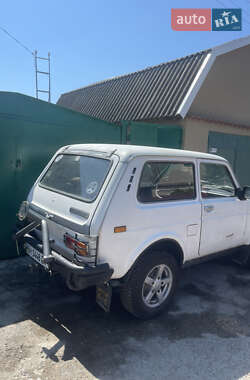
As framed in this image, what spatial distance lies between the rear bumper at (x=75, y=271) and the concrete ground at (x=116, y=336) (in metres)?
0.66

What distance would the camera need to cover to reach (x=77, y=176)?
3541mm

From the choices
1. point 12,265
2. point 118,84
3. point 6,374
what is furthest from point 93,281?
point 118,84

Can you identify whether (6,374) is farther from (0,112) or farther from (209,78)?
(209,78)

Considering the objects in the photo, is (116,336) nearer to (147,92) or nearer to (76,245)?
(76,245)

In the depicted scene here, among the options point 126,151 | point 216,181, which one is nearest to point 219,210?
point 216,181

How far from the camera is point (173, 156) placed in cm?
364

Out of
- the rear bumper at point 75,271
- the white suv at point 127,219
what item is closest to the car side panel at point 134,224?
the white suv at point 127,219

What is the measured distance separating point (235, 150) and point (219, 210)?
21.8ft

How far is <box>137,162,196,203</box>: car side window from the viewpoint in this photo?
10.9 feet

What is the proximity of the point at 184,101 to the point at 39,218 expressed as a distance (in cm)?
562

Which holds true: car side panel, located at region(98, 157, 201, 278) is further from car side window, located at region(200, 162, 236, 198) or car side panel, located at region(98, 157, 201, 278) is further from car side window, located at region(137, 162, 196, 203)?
car side window, located at region(200, 162, 236, 198)

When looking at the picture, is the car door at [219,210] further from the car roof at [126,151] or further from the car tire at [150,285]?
the car tire at [150,285]

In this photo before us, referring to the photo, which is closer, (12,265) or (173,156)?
(173,156)

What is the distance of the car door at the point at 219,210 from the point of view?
12.9ft
